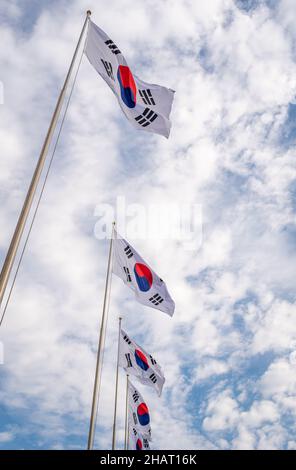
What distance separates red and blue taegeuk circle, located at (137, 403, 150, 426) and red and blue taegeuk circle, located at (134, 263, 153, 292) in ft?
55.3

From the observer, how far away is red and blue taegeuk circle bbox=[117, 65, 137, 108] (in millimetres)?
12484

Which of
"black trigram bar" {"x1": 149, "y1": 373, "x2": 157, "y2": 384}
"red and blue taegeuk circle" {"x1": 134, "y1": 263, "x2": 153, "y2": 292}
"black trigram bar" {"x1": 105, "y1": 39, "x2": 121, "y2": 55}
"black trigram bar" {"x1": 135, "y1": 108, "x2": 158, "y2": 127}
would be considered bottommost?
"black trigram bar" {"x1": 149, "y1": 373, "x2": 157, "y2": 384}

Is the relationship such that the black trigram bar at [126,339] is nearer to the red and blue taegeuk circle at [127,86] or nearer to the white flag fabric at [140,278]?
the white flag fabric at [140,278]

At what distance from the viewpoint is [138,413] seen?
3086 cm

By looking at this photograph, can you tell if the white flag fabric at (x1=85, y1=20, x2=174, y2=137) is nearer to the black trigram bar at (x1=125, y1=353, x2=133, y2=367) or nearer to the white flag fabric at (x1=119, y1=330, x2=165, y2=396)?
the white flag fabric at (x1=119, y1=330, x2=165, y2=396)

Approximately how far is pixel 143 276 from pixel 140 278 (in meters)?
0.20

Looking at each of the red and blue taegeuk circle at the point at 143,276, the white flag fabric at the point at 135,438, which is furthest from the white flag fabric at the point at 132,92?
the white flag fabric at the point at 135,438

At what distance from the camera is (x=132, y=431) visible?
34125 mm

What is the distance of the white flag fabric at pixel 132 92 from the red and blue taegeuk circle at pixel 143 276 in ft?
27.3

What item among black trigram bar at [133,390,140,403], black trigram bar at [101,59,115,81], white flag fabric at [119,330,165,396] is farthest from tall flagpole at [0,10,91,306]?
black trigram bar at [133,390,140,403]

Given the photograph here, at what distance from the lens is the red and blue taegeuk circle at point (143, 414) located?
31.0m

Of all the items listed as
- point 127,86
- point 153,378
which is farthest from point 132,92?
point 153,378
